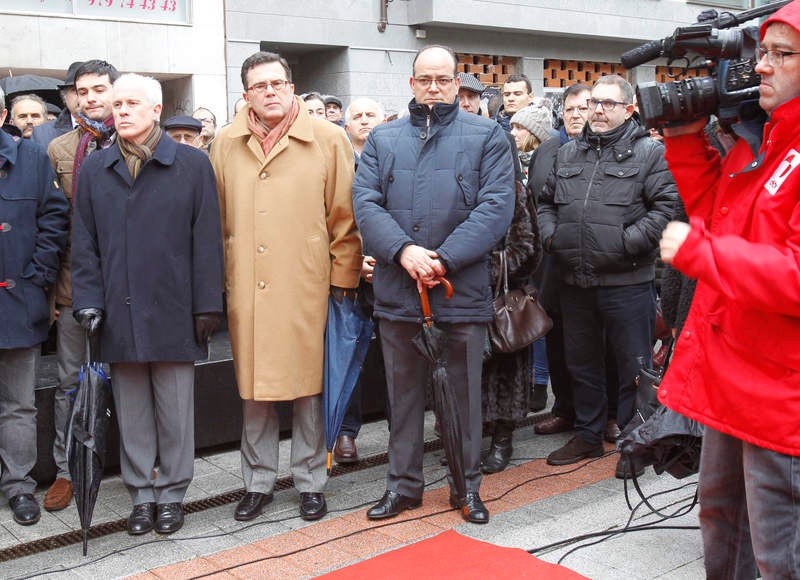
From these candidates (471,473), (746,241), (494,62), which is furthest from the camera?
(494,62)

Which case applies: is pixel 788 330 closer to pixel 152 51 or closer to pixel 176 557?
pixel 176 557

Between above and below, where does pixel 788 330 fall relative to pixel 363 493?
above

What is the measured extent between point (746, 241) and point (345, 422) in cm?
339

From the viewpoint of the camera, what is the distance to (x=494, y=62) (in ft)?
56.1

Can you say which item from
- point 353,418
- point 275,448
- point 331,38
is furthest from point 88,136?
point 331,38

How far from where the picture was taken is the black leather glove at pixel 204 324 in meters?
4.44

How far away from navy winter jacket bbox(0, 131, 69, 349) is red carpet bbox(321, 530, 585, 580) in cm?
196

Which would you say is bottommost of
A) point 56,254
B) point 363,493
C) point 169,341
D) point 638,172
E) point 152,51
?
point 363,493

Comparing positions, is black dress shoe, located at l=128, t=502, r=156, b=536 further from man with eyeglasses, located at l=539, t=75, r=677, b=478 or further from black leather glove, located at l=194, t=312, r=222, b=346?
man with eyeglasses, located at l=539, t=75, r=677, b=478

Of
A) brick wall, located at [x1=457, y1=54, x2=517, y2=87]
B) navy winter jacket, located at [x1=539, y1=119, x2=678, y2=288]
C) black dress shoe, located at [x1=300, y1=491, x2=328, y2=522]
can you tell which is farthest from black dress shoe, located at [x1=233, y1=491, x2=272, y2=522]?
brick wall, located at [x1=457, y1=54, x2=517, y2=87]

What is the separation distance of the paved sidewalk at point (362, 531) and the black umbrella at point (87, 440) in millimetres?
247

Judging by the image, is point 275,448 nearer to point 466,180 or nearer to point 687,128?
point 466,180

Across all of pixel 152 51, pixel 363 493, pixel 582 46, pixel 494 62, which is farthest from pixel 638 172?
pixel 582 46

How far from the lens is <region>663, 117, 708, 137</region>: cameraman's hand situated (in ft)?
9.59
